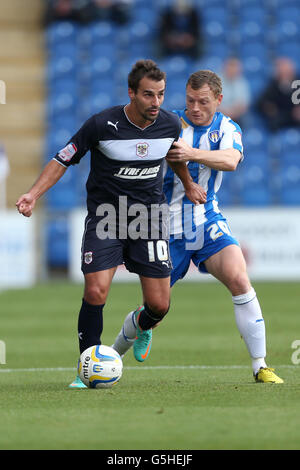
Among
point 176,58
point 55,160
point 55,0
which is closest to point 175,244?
point 55,160

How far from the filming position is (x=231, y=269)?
721cm

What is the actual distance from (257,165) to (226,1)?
16.6 feet

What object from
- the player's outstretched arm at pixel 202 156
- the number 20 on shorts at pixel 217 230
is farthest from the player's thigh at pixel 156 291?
the player's outstretched arm at pixel 202 156

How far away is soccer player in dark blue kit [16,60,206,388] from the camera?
6.83 meters

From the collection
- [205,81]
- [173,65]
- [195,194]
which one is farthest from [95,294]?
[173,65]

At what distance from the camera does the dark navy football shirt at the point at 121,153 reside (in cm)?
687

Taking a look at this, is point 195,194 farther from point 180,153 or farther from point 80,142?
point 80,142

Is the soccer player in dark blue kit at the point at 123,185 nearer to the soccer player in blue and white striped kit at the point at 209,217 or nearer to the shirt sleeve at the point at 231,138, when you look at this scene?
the soccer player in blue and white striped kit at the point at 209,217

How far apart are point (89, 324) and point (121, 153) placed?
1.29 meters

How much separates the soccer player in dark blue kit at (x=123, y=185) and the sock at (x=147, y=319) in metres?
0.14

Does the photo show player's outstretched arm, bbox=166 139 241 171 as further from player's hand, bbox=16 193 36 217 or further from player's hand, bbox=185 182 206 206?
player's hand, bbox=16 193 36 217

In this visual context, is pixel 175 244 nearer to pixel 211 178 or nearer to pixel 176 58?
pixel 211 178

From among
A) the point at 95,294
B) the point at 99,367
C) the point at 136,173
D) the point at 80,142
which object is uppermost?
the point at 80,142

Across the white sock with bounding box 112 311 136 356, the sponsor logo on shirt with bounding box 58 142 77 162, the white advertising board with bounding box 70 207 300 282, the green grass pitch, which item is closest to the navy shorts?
the sponsor logo on shirt with bounding box 58 142 77 162
